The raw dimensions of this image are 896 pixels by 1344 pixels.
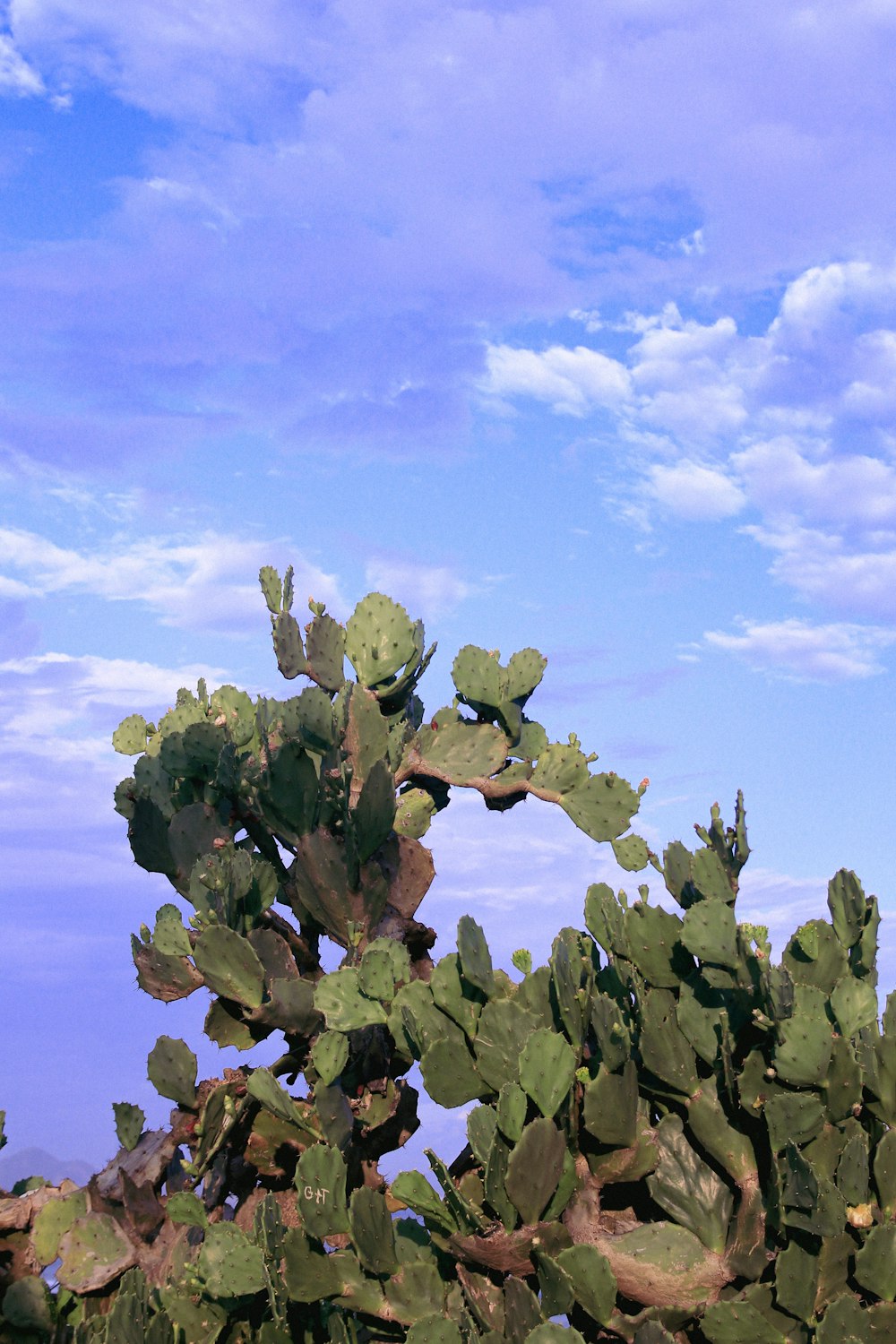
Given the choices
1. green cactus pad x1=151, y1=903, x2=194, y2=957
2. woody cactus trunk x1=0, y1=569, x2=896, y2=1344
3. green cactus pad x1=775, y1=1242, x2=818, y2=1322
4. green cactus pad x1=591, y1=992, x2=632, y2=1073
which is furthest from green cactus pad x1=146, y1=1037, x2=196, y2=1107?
green cactus pad x1=775, y1=1242, x2=818, y2=1322

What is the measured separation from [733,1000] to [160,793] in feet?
16.3

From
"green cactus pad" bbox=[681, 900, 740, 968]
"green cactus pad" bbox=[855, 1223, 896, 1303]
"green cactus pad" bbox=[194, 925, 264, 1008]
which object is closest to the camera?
"green cactus pad" bbox=[855, 1223, 896, 1303]

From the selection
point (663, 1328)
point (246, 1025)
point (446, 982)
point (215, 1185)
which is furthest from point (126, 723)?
point (663, 1328)

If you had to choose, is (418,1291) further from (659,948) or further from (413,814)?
(413,814)

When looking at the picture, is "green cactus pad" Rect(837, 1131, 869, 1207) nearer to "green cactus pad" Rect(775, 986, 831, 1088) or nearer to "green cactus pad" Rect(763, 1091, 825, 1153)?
"green cactus pad" Rect(763, 1091, 825, 1153)

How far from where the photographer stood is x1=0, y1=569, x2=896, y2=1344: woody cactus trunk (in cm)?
669

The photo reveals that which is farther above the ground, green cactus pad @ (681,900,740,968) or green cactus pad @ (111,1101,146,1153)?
green cactus pad @ (681,900,740,968)

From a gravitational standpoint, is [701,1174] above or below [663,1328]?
above

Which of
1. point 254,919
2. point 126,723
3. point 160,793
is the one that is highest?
point 126,723

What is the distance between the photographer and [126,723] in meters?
11.2

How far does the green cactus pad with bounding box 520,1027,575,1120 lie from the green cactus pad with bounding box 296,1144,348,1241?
1.64 metres

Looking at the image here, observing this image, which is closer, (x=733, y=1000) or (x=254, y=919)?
(x=733, y=1000)

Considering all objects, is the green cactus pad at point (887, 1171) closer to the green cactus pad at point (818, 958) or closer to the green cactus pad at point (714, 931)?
the green cactus pad at point (818, 958)

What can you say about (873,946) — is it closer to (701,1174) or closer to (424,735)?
(701,1174)
